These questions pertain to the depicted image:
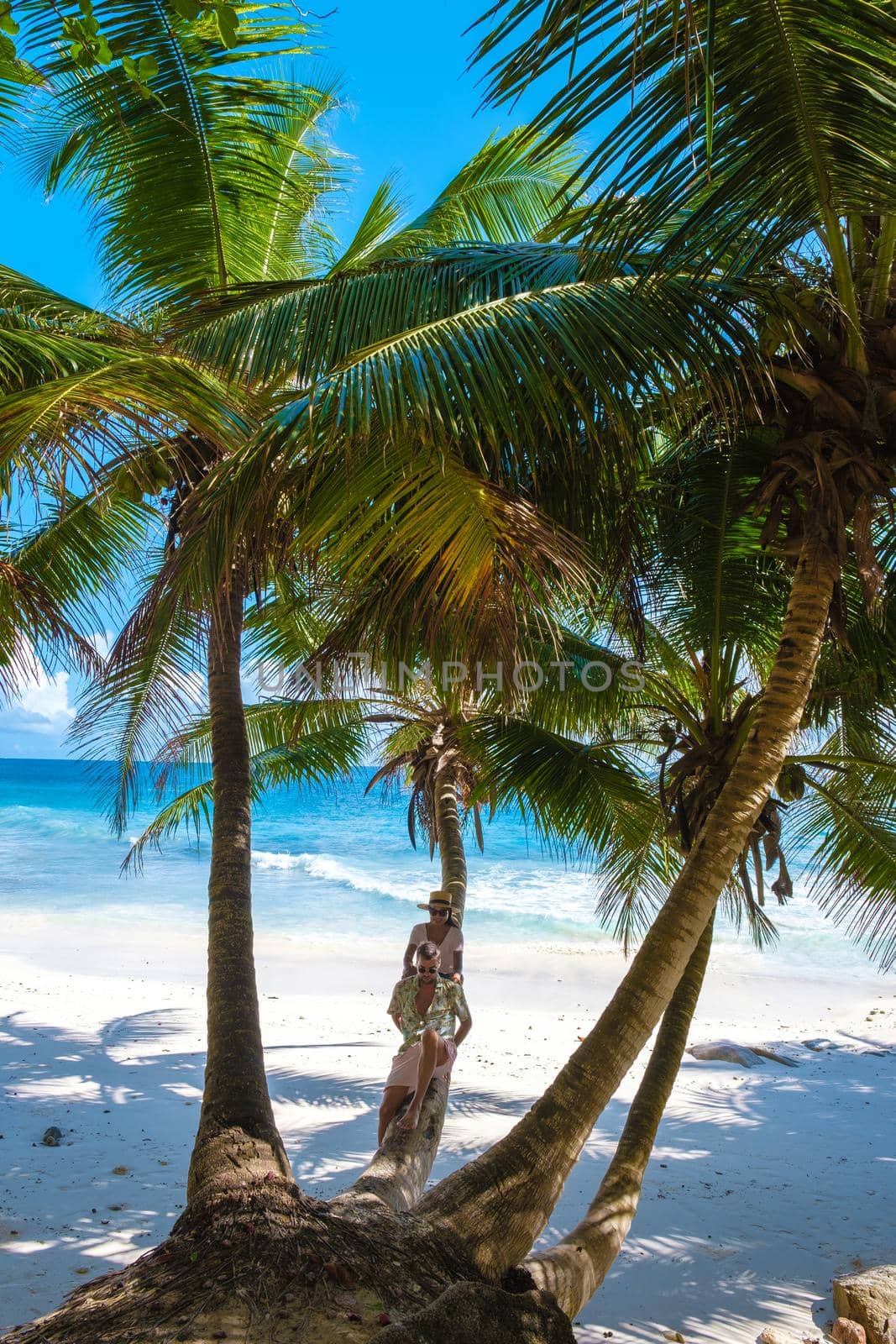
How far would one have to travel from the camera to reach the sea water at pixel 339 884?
78.9ft

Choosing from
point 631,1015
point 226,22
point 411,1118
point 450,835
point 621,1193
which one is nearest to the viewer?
point 226,22

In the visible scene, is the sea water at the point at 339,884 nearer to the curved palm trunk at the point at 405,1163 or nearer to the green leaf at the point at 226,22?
the curved palm trunk at the point at 405,1163

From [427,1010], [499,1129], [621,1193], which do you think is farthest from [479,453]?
[499,1129]

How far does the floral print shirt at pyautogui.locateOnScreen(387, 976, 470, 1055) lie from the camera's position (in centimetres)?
498

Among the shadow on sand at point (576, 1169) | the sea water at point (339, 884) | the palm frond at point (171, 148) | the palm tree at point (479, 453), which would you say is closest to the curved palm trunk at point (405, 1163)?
the palm tree at point (479, 453)

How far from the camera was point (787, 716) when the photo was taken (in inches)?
162

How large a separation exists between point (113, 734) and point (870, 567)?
518 centimetres

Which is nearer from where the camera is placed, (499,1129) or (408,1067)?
(408,1067)

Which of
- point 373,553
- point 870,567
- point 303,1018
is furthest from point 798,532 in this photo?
point 303,1018

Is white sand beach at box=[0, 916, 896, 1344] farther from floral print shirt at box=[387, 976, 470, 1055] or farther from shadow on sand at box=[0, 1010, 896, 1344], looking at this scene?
floral print shirt at box=[387, 976, 470, 1055]

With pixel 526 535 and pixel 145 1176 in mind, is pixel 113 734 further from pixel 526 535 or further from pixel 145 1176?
pixel 526 535

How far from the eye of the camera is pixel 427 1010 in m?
4.99

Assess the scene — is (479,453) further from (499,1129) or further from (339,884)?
(339,884)

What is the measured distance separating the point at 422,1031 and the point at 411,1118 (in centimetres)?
42
